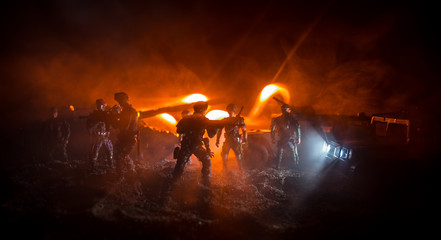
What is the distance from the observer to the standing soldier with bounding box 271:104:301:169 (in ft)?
26.9

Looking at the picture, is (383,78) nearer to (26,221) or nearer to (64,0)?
(26,221)

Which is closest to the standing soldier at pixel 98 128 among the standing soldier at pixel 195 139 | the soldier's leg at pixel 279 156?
the standing soldier at pixel 195 139

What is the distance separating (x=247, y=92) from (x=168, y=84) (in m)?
5.75

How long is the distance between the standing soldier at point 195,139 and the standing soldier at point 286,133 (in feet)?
10.0

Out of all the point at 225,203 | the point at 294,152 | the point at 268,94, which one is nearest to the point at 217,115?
the point at 268,94

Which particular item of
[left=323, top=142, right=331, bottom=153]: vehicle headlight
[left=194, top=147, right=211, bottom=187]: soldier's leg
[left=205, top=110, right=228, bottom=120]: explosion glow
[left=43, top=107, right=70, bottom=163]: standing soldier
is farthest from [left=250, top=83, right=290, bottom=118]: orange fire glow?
[left=43, top=107, right=70, bottom=163]: standing soldier

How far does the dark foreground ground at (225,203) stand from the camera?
421 cm

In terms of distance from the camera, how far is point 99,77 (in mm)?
15922

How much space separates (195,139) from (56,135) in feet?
18.1

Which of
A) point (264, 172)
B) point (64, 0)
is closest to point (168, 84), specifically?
point (64, 0)

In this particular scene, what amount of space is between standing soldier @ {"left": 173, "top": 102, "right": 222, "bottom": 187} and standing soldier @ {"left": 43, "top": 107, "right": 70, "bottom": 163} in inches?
190

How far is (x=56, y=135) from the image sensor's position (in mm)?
8273

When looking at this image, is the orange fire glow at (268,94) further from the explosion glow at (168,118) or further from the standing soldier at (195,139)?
the standing soldier at (195,139)

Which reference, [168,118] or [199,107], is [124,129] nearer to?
[199,107]
